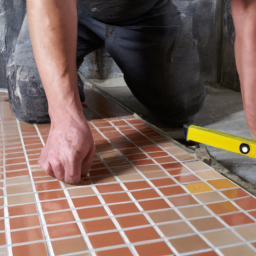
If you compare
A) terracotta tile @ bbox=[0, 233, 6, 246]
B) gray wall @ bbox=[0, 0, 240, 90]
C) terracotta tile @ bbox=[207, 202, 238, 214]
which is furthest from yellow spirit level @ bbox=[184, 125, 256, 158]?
gray wall @ bbox=[0, 0, 240, 90]

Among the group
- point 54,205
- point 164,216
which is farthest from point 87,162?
point 164,216

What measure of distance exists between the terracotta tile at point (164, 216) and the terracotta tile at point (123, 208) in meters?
0.05

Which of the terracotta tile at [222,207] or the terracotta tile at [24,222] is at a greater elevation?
the terracotta tile at [24,222]

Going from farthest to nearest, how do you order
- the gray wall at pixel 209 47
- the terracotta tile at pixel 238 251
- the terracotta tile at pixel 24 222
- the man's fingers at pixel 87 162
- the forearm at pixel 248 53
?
the gray wall at pixel 209 47 < the forearm at pixel 248 53 < the man's fingers at pixel 87 162 < the terracotta tile at pixel 24 222 < the terracotta tile at pixel 238 251

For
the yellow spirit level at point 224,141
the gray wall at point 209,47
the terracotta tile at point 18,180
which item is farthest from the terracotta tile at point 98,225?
the gray wall at point 209,47

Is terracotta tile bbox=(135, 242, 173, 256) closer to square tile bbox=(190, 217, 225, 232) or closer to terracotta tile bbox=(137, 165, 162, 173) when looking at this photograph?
square tile bbox=(190, 217, 225, 232)

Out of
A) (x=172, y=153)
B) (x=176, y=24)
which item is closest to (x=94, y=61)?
(x=176, y=24)

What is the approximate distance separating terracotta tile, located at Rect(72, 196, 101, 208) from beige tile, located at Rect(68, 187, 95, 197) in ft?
0.08

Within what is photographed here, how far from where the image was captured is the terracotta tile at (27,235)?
0.76 meters

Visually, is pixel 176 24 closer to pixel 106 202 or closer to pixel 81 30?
pixel 81 30

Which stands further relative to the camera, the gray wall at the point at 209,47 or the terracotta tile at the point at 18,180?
the gray wall at the point at 209,47

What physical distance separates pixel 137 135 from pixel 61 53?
545 millimetres

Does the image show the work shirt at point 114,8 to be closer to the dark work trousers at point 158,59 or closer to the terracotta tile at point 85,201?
the dark work trousers at point 158,59

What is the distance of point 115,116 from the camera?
5.63 feet
